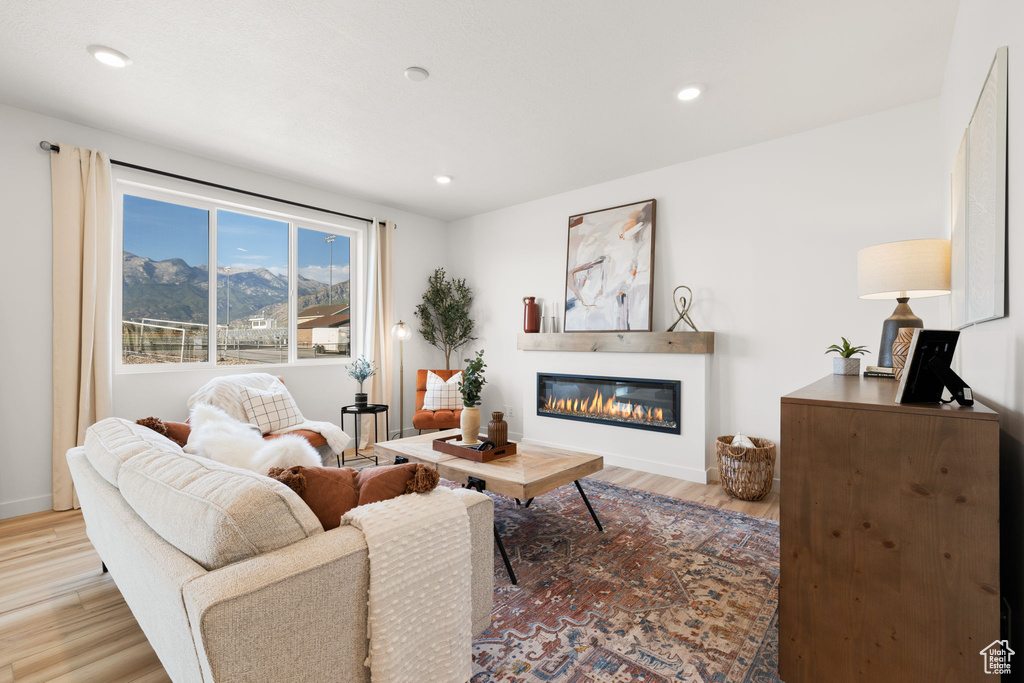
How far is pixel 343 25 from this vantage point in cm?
222

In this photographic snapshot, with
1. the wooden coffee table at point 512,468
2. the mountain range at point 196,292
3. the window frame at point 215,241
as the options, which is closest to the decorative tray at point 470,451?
the wooden coffee table at point 512,468

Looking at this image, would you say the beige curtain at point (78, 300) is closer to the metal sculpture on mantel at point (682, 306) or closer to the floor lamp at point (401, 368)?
the floor lamp at point (401, 368)

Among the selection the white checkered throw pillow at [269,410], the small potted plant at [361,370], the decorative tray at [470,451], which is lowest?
the decorative tray at [470,451]

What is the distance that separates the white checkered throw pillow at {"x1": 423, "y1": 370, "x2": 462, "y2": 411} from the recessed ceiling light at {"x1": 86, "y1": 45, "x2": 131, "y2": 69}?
3384 millimetres

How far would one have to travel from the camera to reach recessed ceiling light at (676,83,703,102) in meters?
2.74

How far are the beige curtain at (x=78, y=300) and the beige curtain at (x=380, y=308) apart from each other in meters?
2.19

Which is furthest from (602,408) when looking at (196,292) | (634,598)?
(196,292)

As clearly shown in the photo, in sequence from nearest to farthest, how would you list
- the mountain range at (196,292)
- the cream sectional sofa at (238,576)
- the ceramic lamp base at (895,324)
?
the cream sectional sofa at (238,576) < the ceramic lamp base at (895,324) < the mountain range at (196,292)

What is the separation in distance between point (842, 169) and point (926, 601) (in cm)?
308

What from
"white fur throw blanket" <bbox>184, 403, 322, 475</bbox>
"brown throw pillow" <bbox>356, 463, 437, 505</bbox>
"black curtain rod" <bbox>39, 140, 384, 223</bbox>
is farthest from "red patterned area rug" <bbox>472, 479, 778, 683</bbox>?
"black curtain rod" <bbox>39, 140, 384, 223</bbox>

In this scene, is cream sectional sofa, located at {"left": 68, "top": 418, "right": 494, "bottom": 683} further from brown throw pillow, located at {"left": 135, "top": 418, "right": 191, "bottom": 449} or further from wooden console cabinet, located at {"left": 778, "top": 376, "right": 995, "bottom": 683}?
wooden console cabinet, located at {"left": 778, "top": 376, "right": 995, "bottom": 683}

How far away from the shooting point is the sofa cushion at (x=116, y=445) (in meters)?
1.57

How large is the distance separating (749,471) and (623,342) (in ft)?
4.80

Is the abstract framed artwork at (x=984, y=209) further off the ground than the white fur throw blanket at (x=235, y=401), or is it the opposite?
the abstract framed artwork at (x=984, y=209)
